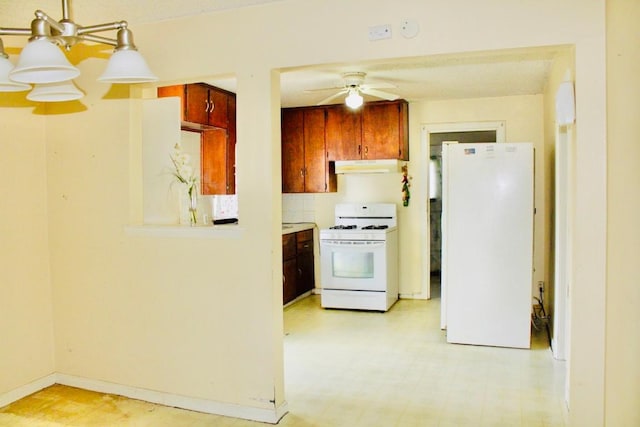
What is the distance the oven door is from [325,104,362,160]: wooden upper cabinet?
1124 mm

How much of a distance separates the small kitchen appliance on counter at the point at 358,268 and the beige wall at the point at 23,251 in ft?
9.55

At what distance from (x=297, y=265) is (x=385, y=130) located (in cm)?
186

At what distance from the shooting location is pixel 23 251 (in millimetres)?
3469

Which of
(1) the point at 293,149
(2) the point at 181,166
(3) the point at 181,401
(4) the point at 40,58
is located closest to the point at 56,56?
(4) the point at 40,58

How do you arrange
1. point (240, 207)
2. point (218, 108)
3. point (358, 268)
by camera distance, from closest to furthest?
point (240, 207)
point (218, 108)
point (358, 268)

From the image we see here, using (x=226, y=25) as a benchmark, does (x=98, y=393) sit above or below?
below

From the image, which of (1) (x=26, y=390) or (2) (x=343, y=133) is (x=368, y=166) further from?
(1) (x=26, y=390)

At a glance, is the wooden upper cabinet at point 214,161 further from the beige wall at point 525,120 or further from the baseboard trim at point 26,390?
the beige wall at point 525,120

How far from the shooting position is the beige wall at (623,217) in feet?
7.77

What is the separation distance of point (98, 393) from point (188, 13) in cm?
248

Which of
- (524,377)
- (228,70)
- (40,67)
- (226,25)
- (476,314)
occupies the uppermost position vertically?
(226,25)

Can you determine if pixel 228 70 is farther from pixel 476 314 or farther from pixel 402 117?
pixel 402 117

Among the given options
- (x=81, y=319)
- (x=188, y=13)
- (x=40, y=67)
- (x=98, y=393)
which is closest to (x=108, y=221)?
(x=81, y=319)

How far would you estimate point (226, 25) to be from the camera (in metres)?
3.06
